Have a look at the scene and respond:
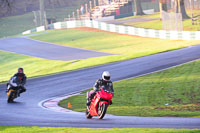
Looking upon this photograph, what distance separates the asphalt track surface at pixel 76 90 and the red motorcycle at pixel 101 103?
0.28 meters

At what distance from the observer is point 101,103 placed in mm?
11898

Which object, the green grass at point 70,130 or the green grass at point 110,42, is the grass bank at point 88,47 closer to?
the green grass at point 110,42

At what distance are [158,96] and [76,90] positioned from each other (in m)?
6.05

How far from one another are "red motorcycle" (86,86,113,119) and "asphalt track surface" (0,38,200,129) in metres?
0.28

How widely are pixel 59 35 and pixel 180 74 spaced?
4315 cm

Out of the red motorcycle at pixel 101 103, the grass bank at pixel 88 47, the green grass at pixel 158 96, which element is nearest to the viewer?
the red motorcycle at pixel 101 103

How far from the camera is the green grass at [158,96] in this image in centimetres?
1440

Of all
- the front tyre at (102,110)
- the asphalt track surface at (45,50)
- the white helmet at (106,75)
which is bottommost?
the asphalt track surface at (45,50)

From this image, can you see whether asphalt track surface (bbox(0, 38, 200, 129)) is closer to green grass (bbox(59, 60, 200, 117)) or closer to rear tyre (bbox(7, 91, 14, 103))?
rear tyre (bbox(7, 91, 14, 103))

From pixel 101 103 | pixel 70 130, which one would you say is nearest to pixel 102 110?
pixel 101 103

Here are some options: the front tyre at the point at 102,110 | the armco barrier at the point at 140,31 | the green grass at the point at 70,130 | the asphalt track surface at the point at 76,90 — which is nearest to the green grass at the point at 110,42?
the armco barrier at the point at 140,31

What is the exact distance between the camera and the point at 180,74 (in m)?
23.1

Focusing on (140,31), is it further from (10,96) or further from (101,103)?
(101,103)

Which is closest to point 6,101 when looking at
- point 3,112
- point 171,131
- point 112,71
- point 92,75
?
point 3,112
